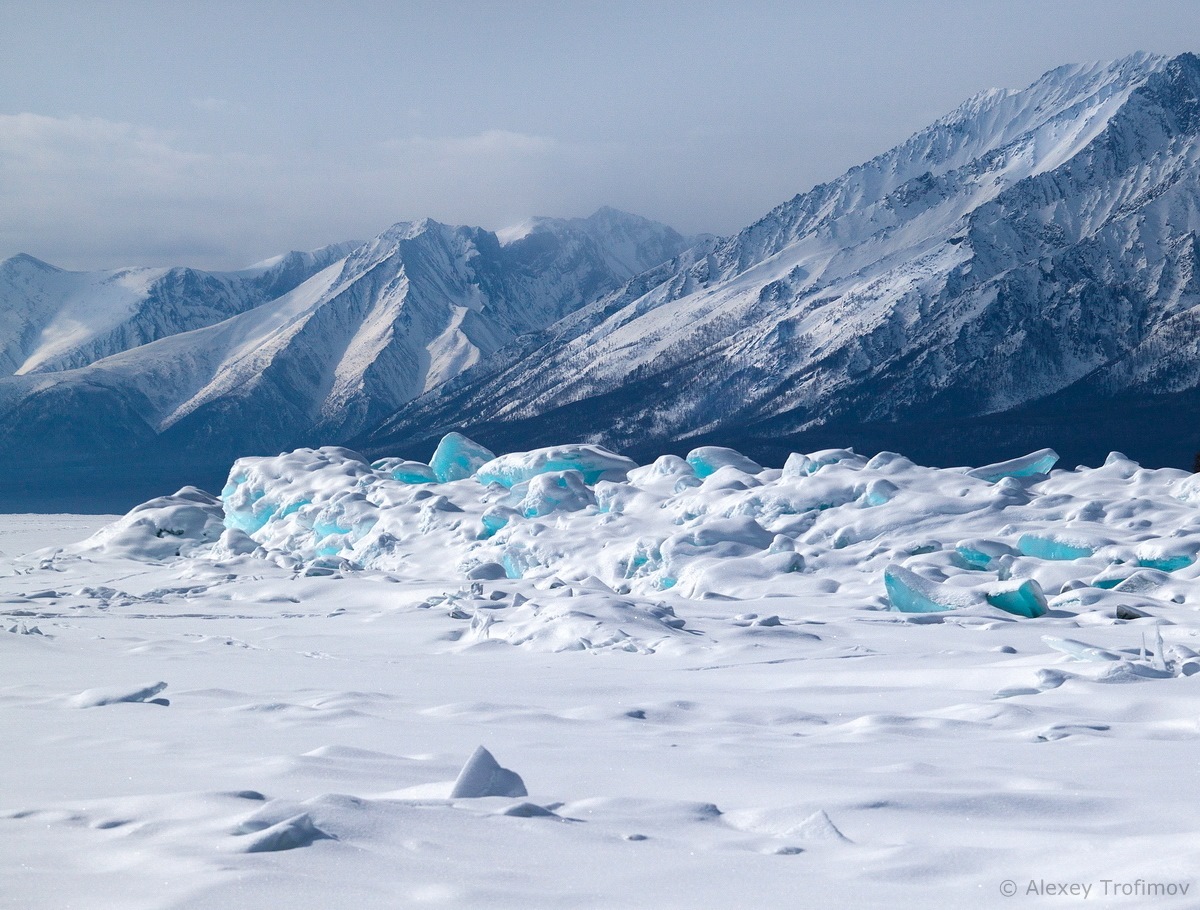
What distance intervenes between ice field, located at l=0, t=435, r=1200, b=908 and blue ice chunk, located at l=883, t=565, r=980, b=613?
73 mm

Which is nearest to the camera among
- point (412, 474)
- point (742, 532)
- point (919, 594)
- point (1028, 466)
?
point (919, 594)

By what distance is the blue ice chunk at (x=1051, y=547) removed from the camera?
19.6m

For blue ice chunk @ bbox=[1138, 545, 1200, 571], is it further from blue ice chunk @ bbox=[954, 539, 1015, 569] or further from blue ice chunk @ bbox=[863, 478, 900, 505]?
blue ice chunk @ bbox=[863, 478, 900, 505]

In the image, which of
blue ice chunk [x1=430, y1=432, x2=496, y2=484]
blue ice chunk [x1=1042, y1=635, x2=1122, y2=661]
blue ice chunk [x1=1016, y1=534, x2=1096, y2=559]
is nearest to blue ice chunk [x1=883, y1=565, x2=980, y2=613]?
blue ice chunk [x1=1016, y1=534, x2=1096, y2=559]

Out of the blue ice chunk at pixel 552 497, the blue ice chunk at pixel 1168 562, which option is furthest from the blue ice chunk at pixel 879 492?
the blue ice chunk at pixel 552 497

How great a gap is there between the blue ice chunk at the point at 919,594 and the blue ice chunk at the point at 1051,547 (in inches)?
170

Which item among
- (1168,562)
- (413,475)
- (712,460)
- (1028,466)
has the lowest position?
(1168,562)

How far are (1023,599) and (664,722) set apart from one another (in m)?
8.26

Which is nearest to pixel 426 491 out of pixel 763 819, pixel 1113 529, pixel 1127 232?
pixel 1113 529

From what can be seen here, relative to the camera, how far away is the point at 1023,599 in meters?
14.8

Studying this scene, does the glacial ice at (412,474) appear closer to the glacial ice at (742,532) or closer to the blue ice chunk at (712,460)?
the glacial ice at (742,532)

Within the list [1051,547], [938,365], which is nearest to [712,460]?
[1051,547]

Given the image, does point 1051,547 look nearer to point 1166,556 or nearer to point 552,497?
point 1166,556

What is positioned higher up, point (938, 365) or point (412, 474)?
point (412, 474)
